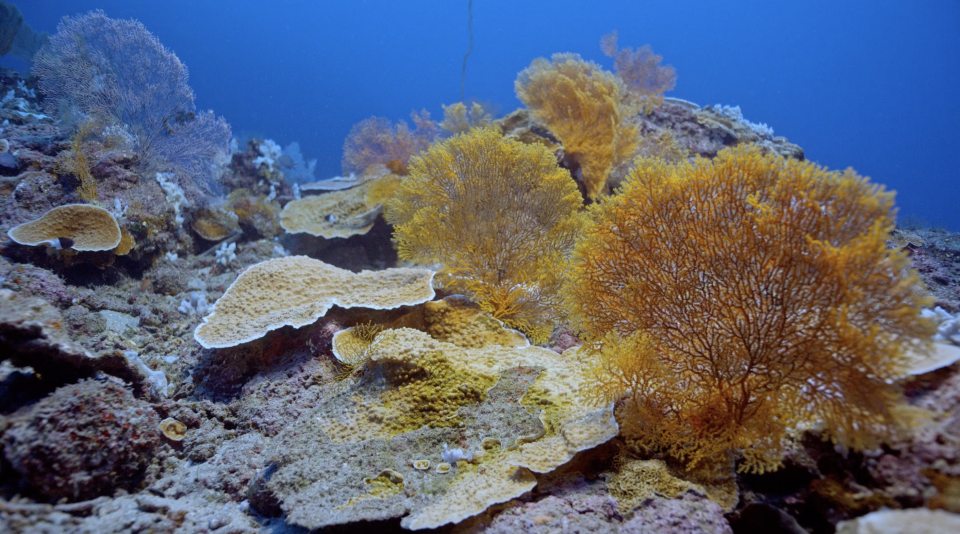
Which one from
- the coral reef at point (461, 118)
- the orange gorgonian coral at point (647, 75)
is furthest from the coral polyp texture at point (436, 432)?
the orange gorgonian coral at point (647, 75)

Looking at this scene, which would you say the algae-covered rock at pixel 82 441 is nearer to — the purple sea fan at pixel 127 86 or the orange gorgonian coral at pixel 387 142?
the purple sea fan at pixel 127 86

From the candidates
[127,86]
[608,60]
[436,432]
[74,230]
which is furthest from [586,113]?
[608,60]

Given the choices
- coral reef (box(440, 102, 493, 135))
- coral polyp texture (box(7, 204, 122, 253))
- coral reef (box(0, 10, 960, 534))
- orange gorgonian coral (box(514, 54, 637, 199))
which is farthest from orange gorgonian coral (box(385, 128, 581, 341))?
coral polyp texture (box(7, 204, 122, 253))

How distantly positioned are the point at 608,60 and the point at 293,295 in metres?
49.7

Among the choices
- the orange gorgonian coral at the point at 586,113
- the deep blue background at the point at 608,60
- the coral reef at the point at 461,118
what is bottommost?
the orange gorgonian coral at the point at 586,113

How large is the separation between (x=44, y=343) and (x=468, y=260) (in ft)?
10.9

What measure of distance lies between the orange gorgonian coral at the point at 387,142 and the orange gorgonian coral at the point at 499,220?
3856 millimetres

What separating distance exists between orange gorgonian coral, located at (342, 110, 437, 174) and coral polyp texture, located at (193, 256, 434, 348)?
3.73 metres

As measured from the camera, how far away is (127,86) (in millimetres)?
6926

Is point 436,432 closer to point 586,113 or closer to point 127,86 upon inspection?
point 586,113

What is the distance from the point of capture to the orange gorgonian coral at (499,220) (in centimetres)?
448

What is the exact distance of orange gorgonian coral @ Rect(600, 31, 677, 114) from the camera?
25.9ft

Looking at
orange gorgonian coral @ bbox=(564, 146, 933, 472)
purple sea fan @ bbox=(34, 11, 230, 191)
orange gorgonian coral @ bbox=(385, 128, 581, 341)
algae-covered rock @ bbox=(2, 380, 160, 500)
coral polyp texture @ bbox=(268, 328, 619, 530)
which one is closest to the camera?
orange gorgonian coral @ bbox=(564, 146, 933, 472)

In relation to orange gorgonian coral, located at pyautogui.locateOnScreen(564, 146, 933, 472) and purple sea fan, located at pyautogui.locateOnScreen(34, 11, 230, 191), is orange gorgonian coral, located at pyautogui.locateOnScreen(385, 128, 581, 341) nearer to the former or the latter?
orange gorgonian coral, located at pyautogui.locateOnScreen(564, 146, 933, 472)
